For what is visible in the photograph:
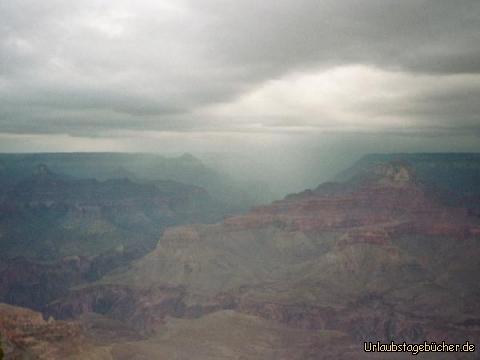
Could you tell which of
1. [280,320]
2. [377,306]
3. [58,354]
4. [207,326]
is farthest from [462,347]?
[58,354]

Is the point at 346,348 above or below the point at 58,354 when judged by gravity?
below

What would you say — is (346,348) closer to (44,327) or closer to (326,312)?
(326,312)

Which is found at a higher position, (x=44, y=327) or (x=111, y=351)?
(x=44, y=327)

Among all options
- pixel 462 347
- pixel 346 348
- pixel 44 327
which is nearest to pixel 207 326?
pixel 346 348

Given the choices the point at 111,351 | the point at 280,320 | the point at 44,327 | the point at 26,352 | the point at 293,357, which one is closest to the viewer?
the point at 26,352

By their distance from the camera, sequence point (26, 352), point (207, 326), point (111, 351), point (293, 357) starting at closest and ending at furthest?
1. point (26, 352)
2. point (111, 351)
3. point (293, 357)
4. point (207, 326)

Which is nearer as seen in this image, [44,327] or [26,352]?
[26,352]

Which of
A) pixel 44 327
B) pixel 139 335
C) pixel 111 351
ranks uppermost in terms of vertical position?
pixel 44 327

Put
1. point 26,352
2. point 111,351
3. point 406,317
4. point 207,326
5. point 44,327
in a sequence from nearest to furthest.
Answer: point 26,352, point 44,327, point 111,351, point 207,326, point 406,317

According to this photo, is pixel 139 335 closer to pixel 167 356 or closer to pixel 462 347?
pixel 167 356
